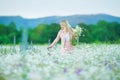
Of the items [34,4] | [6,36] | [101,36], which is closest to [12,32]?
[6,36]

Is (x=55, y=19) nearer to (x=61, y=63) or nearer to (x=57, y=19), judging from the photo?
(x=57, y=19)

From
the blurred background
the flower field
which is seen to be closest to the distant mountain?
the blurred background

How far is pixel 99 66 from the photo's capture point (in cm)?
409

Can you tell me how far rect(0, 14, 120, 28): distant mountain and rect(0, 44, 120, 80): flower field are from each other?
30cm

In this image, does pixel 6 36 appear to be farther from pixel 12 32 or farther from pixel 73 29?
pixel 73 29

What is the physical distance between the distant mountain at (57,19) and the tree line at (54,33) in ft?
0.13

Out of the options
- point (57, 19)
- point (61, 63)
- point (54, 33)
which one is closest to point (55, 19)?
point (57, 19)

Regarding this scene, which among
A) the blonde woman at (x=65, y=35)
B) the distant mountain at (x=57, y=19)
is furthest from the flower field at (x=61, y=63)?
the distant mountain at (x=57, y=19)

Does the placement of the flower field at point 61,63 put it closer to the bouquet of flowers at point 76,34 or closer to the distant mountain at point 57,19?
the bouquet of flowers at point 76,34

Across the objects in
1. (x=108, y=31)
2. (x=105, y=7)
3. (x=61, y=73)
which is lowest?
(x=61, y=73)

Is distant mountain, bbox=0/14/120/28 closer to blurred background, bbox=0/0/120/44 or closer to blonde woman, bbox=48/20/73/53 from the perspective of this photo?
blurred background, bbox=0/0/120/44

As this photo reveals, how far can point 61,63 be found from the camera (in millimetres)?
4125

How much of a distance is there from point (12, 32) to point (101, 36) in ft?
3.60

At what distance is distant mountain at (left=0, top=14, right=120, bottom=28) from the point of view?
4.79 m
